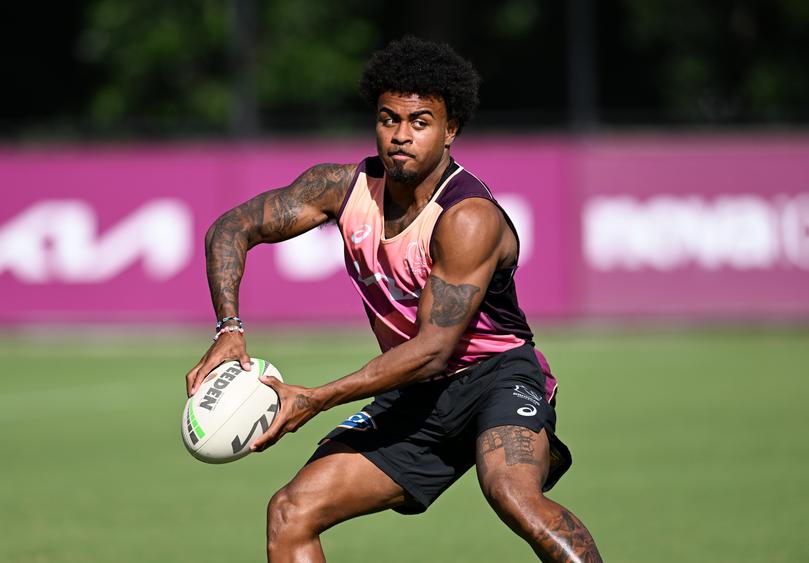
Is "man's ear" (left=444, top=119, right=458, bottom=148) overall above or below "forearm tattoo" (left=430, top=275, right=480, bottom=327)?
above

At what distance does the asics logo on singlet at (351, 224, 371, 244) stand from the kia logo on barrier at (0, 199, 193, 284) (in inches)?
579

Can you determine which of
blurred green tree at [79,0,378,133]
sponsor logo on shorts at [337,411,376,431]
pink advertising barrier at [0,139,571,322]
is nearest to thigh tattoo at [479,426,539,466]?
sponsor logo on shorts at [337,411,376,431]

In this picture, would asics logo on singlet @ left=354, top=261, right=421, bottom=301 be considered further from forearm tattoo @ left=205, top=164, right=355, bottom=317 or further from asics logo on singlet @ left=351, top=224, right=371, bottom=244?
forearm tattoo @ left=205, top=164, right=355, bottom=317

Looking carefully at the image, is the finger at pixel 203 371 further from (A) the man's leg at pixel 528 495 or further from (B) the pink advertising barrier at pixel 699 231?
(B) the pink advertising barrier at pixel 699 231

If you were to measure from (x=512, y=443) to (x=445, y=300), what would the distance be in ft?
2.05

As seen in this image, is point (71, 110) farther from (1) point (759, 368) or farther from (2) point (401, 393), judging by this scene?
(2) point (401, 393)

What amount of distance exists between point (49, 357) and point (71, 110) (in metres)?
15.4

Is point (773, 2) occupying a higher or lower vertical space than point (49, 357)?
higher

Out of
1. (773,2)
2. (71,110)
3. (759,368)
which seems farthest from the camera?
(71,110)

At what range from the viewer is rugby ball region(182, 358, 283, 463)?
226 inches

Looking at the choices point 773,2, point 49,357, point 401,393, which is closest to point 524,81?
point 773,2

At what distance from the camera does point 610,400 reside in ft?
46.3

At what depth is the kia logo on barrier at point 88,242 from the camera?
20797 mm

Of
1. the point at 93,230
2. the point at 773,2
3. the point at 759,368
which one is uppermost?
the point at 773,2
